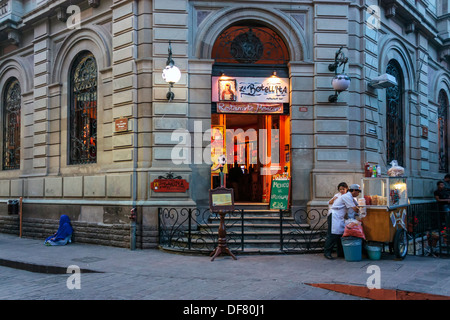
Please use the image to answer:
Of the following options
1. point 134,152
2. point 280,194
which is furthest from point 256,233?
point 134,152

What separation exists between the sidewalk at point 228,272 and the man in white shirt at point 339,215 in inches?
15.4

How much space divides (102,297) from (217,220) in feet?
Answer: 17.1

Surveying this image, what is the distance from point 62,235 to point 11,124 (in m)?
6.91

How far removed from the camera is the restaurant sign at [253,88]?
12023 mm

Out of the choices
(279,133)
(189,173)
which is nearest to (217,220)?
(189,173)

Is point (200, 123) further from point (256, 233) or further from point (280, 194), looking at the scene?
point (256, 233)

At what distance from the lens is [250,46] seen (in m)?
12.3

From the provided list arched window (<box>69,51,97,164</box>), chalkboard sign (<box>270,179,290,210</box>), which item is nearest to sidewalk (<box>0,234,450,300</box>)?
chalkboard sign (<box>270,179,290,210</box>)

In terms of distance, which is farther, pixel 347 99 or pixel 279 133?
pixel 279 133

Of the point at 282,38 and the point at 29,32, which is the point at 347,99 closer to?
the point at 282,38

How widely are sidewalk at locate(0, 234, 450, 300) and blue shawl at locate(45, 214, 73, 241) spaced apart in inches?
50.9

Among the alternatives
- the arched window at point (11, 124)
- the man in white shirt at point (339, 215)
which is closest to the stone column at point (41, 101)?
the arched window at point (11, 124)

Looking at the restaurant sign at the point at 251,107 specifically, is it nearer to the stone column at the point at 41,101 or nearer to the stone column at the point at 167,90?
the stone column at the point at 167,90
